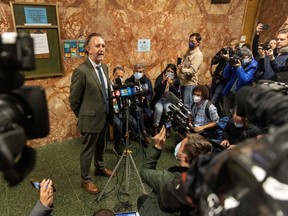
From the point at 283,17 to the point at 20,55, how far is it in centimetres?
545

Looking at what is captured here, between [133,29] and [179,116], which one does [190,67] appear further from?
[179,116]

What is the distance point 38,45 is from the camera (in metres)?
2.78

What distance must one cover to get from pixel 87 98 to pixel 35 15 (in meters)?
1.32

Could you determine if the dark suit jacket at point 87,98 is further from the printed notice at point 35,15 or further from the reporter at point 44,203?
the printed notice at point 35,15

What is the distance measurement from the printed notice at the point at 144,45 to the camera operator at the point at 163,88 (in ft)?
1.51

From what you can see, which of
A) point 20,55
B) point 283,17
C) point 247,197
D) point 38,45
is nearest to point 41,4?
point 38,45

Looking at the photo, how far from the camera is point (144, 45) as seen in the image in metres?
3.68

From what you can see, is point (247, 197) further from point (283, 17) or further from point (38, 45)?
point (283, 17)

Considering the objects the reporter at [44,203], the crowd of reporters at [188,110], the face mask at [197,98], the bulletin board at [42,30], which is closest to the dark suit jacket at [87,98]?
the crowd of reporters at [188,110]

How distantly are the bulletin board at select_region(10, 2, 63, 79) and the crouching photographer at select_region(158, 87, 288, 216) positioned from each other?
8.08 ft

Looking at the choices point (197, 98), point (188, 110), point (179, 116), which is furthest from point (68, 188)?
point (197, 98)

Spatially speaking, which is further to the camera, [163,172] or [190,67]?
[190,67]

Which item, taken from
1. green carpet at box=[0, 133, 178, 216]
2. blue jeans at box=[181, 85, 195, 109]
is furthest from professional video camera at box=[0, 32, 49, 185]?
blue jeans at box=[181, 85, 195, 109]

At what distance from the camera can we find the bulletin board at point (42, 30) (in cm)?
260
